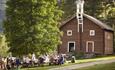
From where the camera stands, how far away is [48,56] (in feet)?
147

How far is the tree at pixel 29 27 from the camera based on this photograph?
44000 mm

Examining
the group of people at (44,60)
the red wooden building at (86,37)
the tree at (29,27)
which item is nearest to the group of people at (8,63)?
the group of people at (44,60)

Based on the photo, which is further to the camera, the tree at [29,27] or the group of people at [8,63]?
the tree at [29,27]

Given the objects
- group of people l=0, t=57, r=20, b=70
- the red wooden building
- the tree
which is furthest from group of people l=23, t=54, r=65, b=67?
the red wooden building

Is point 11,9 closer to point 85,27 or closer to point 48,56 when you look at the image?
point 48,56

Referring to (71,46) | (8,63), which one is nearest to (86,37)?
(71,46)

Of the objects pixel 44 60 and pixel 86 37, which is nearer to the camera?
pixel 44 60

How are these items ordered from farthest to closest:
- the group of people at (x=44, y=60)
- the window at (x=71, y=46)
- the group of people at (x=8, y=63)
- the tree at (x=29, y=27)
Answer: the window at (x=71, y=46)
the tree at (x=29, y=27)
the group of people at (x=44, y=60)
the group of people at (x=8, y=63)

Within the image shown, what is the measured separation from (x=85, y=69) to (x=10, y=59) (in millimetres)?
8586

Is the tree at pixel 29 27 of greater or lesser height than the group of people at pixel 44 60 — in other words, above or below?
above

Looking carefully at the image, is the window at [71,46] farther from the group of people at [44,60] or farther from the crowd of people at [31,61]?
the group of people at [44,60]

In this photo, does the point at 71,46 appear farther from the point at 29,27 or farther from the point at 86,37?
the point at 29,27

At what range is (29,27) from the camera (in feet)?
145

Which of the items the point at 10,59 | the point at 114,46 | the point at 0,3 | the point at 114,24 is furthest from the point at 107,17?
the point at 0,3
